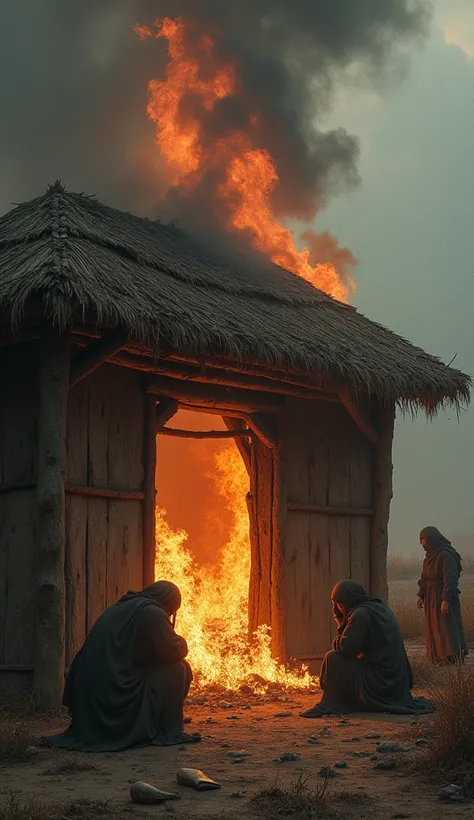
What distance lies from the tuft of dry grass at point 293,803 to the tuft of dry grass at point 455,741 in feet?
Result: 2.58

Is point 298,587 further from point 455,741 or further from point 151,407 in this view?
point 455,741

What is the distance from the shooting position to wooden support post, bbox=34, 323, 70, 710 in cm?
804

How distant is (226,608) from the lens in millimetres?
12828

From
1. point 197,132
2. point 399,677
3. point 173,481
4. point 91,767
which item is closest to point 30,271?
point 91,767

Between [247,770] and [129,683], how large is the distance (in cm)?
118

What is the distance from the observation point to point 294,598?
10734 mm

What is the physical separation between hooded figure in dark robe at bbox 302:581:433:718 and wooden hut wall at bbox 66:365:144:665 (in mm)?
2028

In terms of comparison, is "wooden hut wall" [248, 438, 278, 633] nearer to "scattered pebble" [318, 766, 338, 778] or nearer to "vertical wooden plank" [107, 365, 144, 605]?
"vertical wooden plank" [107, 365, 144, 605]

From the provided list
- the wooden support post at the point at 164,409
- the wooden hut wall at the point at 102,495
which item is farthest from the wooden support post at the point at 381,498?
the wooden hut wall at the point at 102,495

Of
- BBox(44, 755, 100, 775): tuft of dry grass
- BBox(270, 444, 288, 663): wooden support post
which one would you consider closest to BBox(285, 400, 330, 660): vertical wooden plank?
BBox(270, 444, 288, 663): wooden support post

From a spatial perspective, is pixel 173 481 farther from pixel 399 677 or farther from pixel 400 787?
pixel 400 787

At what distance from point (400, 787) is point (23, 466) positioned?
4.37 meters

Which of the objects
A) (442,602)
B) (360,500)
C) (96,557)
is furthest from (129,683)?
(442,602)

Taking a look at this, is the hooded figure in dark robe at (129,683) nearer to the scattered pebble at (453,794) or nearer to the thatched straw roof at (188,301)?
the scattered pebble at (453,794)
